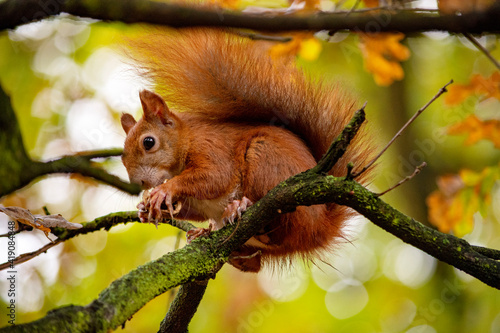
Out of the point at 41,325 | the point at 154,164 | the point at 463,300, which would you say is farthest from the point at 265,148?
the point at 463,300

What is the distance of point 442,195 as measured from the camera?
4.82 meters

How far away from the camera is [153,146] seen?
2.87 meters

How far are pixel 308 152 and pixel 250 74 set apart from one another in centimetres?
55

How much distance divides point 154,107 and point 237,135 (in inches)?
20.3

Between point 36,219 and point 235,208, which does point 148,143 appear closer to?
point 235,208

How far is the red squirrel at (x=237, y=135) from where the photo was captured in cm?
267

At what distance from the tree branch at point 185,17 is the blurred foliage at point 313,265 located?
359 cm

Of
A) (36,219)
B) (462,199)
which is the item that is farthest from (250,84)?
(462,199)

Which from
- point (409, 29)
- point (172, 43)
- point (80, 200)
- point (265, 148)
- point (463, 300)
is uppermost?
point (409, 29)

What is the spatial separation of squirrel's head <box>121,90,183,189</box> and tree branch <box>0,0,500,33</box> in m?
1.57

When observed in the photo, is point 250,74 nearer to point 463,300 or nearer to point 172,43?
point 172,43

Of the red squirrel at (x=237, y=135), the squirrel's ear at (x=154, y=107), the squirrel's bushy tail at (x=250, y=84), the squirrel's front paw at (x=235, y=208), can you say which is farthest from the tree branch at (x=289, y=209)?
the squirrel's ear at (x=154, y=107)

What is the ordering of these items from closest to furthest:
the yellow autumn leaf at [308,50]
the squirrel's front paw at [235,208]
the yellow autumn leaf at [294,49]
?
the squirrel's front paw at [235,208] → the yellow autumn leaf at [294,49] → the yellow autumn leaf at [308,50]

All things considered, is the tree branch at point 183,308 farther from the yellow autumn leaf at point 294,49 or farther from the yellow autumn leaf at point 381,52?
the yellow autumn leaf at point 381,52
